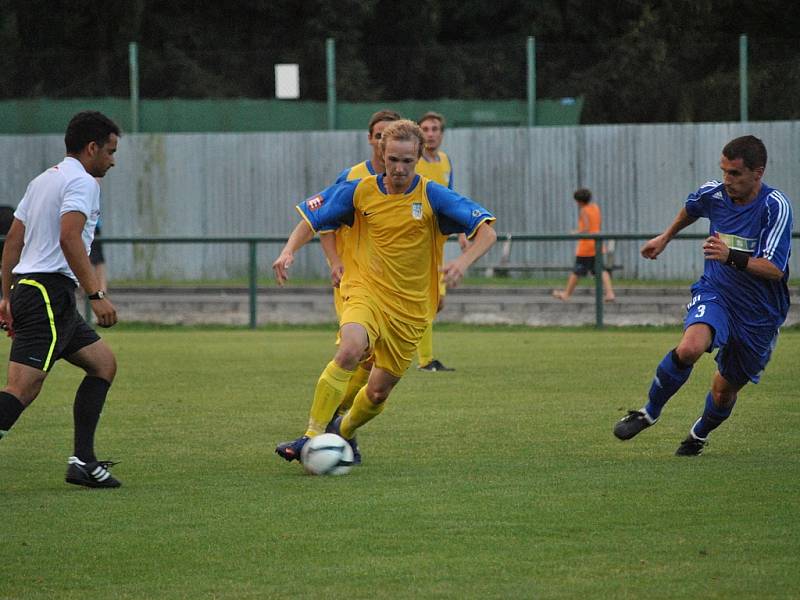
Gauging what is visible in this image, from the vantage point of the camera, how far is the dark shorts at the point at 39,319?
7.25m

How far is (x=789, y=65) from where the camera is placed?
83.0 ft

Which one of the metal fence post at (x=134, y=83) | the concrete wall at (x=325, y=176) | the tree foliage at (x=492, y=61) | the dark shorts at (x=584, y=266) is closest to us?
the dark shorts at (x=584, y=266)

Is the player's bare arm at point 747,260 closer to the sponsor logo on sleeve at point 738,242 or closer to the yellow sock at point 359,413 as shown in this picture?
the sponsor logo on sleeve at point 738,242

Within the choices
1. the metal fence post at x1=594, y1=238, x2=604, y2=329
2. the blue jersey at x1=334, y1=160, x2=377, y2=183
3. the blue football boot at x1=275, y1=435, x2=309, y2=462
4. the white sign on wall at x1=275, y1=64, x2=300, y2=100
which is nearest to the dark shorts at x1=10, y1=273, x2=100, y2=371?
the blue football boot at x1=275, y1=435, x2=309, y2=462

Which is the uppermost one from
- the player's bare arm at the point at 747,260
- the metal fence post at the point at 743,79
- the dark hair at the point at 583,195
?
the metal fence post at the point at 743,79

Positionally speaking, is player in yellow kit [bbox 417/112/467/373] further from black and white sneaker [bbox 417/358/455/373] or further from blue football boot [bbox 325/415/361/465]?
blue football boot [bbox 325/415/361/465]

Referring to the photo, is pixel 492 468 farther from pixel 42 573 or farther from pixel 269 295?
pixel 269 295

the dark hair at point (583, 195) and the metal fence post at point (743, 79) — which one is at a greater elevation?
the metal fence post at point (743, 79)

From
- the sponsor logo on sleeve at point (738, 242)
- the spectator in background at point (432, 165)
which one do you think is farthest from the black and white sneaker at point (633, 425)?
the spectator in background at point (432, 165)

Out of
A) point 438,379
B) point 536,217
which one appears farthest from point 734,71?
point 438,379

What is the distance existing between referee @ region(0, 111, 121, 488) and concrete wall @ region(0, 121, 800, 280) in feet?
56.0

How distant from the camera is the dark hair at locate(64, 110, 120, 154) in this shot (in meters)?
7.41

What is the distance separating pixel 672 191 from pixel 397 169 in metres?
19.5

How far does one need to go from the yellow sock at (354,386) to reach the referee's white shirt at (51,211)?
6.59ft
